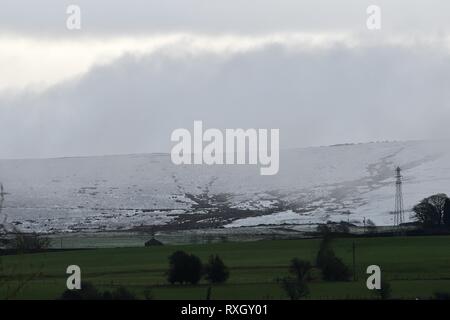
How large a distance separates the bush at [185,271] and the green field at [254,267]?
643mm

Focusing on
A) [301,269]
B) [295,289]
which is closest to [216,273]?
[301,269]

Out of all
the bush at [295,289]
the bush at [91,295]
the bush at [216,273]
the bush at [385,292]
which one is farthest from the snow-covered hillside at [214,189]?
A: the bush at [91,295]

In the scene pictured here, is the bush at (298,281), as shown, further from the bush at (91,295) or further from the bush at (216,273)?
the bush at (91,295)

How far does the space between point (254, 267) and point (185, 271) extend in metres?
12.9

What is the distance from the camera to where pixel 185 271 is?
54.8m

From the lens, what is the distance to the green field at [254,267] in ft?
159

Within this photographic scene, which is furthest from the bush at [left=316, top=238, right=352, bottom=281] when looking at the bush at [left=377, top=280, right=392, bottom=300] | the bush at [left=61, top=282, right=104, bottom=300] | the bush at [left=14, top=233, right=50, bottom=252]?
the bush at [left=14, top=233, right=50, bottom=252]

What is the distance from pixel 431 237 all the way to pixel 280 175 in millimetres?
61514

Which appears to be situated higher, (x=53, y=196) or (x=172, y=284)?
(x=53, y=196)

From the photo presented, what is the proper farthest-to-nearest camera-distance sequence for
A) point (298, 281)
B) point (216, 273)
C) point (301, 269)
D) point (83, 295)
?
point (301, 269) → point (216, 273) → point (298, 281) → point (83, 295)

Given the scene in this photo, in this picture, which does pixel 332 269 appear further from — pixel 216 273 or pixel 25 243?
pixel 25 243
